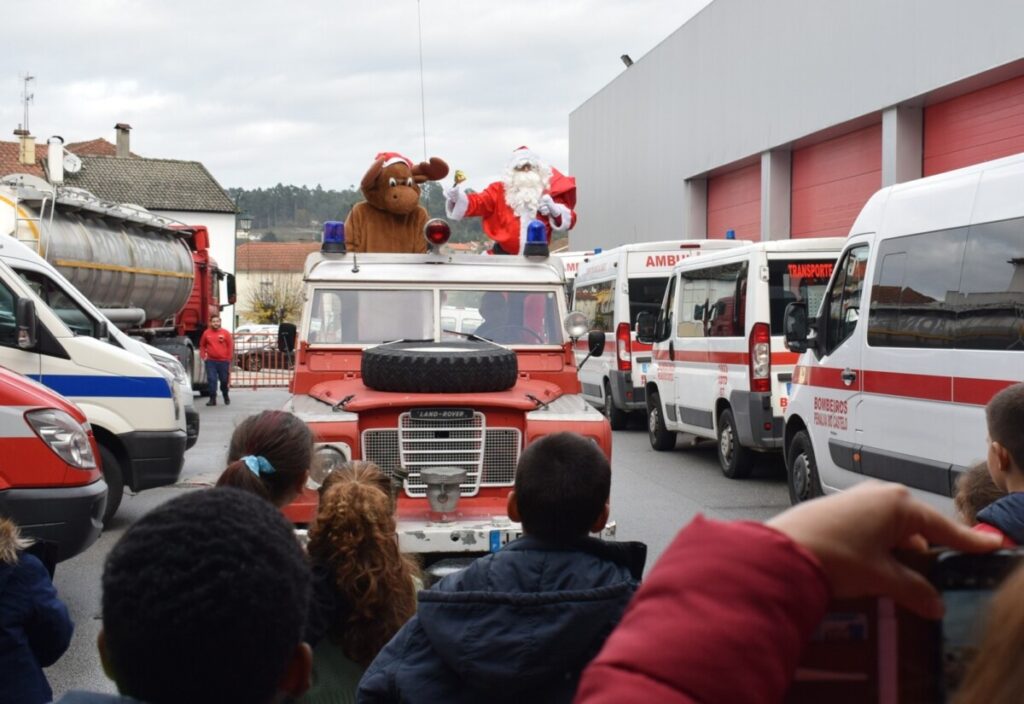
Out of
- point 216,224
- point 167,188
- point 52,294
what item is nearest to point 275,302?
point 216,224

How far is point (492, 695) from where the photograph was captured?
2.72m

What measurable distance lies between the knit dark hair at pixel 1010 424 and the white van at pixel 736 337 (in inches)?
344

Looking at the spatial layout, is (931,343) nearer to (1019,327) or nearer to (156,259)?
(1019,327)

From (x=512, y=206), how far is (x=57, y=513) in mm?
5658

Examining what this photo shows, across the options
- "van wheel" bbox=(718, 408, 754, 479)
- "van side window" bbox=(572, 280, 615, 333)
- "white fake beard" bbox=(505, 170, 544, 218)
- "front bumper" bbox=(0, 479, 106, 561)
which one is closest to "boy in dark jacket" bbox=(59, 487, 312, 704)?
"front bumper" bbox=(0, 479, 106, 561)

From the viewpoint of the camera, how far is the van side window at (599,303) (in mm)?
19328

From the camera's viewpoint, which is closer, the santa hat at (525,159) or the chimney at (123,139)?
the santa hat at (525,159)

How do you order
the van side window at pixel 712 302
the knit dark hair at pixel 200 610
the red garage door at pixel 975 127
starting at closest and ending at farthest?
the knit dark hair at pixel 200 610 → the van side window at pixel 712 302 → the red garage door at pixel 975 127

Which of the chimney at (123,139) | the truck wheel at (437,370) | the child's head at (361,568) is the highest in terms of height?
the chimney at (123,139)

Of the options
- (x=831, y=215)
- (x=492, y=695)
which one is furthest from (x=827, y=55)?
(x=492, y=695)

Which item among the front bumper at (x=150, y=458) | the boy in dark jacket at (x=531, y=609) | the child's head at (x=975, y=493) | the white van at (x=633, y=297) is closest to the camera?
the boy in dark jacket at (x=531, y=609)

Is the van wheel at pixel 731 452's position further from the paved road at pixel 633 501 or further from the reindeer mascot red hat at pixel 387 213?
the reindeer mascot red hat at pixel 387 213

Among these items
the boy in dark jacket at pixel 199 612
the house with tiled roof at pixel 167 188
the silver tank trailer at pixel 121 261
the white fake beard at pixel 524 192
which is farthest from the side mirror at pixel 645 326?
the house with tiled roof at pixel 167 188

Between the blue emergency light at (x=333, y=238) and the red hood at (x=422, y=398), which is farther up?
the blue emergency light at (x=333, y=238)
